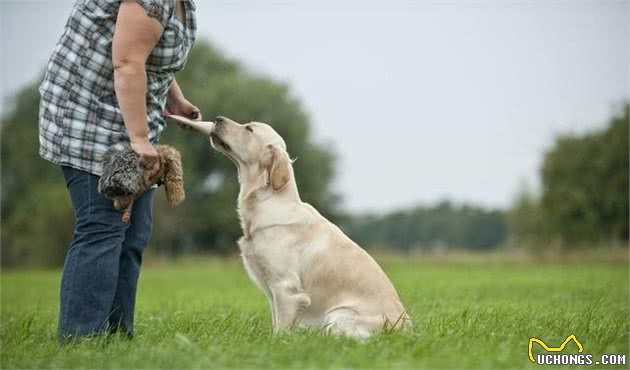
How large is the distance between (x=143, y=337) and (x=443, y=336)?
2107 millimetres

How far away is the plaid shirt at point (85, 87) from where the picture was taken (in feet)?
16.3

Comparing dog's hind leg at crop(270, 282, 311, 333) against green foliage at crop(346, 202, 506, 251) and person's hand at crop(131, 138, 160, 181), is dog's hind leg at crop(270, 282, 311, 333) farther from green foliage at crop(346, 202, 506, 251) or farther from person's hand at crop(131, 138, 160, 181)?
green foliage at crop(346, 202, 506, 251)

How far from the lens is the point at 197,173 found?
109ft

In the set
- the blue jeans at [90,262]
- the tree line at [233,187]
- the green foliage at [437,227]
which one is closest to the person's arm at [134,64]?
the blue jeans at [90,262]

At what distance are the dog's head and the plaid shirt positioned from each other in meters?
0.84

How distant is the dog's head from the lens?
5495 millimetres

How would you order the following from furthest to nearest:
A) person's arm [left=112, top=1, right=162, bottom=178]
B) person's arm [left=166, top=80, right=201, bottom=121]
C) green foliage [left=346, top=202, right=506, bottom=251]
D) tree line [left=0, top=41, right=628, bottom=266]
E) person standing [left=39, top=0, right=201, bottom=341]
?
1. green foliage [left=346, top=202, right=506, bottom=251]
2. tree line [left=0, top=41, right=628, bottom=266]
3. person's arm [left=166, top=80, right=201, bottom=121]
4. person standing [left=39, top=0, right=201, bottom=341]
5. person's arm [left=112, top=1, right=162, bottom=178]

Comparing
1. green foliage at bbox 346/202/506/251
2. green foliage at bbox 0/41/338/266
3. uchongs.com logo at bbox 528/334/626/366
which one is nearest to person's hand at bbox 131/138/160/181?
uchongs.com logo at bbox 528/334/626/366

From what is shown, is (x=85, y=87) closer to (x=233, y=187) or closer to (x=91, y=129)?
(x=91, y=129)

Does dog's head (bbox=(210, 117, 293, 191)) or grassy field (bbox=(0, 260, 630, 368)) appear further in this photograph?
dog's head (bbox=(210, 117, 293, 191))

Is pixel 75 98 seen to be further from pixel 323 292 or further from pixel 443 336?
pixel 443 336

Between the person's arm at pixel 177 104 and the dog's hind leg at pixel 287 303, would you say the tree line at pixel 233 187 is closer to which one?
the person's arm at pixel 177 104

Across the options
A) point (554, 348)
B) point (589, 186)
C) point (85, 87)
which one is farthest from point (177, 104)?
point (589, 186)

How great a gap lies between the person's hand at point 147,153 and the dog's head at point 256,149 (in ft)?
2.61
